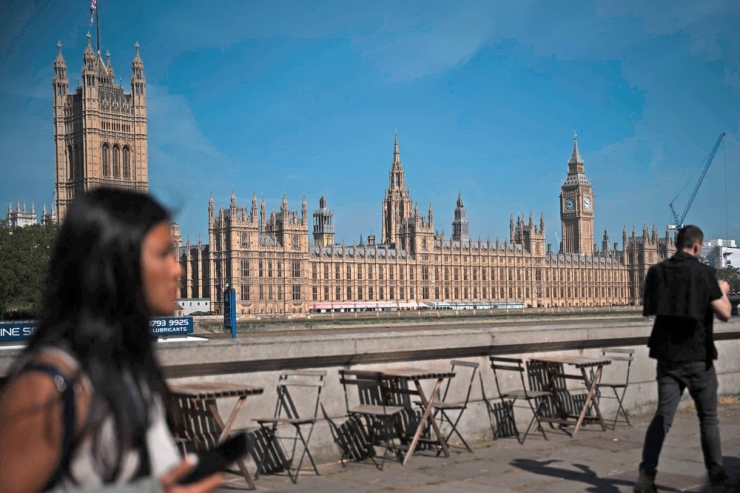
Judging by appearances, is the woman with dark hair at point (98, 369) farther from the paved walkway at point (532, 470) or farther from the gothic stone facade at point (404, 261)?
the gothic stone facade at point (404, 261)

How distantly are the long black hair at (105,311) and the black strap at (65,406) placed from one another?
0.13 ft

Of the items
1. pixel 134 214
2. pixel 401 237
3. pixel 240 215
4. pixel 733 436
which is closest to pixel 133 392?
pixel 134 214

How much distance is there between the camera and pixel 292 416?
18.4ft

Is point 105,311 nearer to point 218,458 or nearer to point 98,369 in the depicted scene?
point 98,369

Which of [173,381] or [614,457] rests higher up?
[173,381]

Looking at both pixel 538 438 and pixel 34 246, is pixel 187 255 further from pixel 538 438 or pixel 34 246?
pixel 538 438

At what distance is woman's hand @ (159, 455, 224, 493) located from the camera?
129 cm

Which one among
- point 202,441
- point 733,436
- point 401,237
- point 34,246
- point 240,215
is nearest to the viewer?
point 202,441

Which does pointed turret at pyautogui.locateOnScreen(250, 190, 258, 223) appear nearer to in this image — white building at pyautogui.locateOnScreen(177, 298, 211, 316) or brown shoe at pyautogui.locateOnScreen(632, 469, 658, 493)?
white building at pyautogui.locateOnScreen(177, 298, 211, 316)

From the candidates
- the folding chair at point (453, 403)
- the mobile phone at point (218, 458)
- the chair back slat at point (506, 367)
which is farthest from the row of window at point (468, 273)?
the mobile phone at point (218, 458)

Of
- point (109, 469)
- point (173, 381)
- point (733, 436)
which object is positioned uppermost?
point (109, 469)

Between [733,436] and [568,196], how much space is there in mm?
109881

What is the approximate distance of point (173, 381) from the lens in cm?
521

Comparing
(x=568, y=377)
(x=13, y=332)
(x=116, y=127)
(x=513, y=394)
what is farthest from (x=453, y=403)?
(x=116, y=127)
